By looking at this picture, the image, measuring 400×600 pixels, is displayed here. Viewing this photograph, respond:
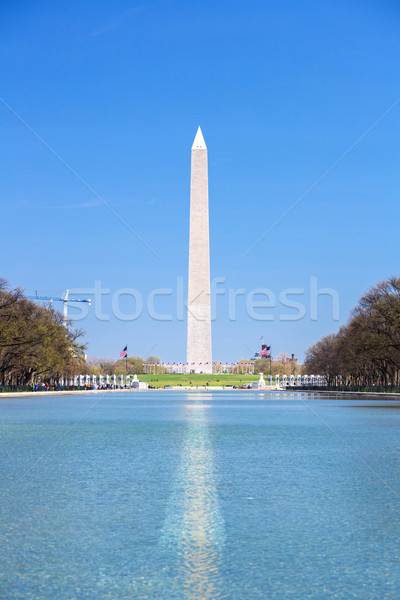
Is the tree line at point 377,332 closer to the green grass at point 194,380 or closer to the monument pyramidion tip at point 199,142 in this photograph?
the monument pyramidion tip at point 199,142

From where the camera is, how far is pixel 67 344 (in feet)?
268

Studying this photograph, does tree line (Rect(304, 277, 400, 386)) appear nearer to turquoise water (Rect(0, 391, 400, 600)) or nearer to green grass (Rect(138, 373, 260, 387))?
green grass (Rect(138, 373, 260, 387))

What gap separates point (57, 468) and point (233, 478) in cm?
316

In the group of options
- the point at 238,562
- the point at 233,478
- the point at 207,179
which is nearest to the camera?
the point at 238,562

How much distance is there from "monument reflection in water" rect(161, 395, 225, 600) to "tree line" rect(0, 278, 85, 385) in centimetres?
5006

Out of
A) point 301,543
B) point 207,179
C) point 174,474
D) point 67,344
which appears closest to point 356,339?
point 67,344

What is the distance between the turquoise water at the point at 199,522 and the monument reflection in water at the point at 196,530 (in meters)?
0.02

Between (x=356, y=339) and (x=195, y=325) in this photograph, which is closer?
(x=356, y=339)

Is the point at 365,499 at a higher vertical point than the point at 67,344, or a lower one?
lower

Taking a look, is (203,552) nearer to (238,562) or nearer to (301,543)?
(238,562)

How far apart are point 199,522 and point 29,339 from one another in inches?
2400

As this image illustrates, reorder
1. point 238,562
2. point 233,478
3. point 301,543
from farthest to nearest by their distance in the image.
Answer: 1. point 233,478
2. point 301,543
3. point 238,562

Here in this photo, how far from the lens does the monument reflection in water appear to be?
19.7 feet

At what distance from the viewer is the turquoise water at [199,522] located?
5.95 metres
